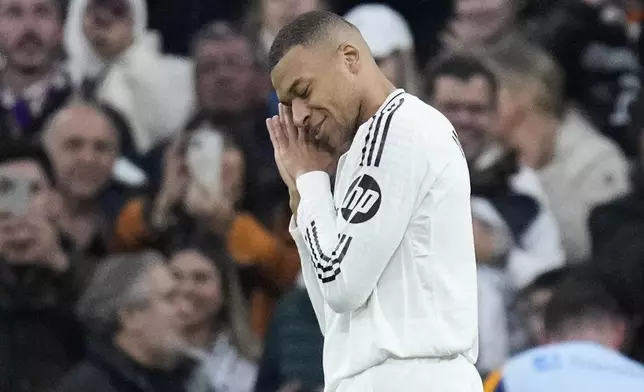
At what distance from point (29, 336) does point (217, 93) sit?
1.48 m

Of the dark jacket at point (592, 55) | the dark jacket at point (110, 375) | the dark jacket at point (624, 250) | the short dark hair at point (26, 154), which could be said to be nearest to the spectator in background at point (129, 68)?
the short dark hair at point (26, 154)

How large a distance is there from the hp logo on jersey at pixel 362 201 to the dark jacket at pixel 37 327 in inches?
117

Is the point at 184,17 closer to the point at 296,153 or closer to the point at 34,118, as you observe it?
the point at 34,118

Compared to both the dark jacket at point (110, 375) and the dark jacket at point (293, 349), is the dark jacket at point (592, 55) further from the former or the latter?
the dark jacket at point (110, 375)

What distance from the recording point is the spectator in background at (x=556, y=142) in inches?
220

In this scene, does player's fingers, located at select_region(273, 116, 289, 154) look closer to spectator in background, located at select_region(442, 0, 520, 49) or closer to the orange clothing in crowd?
the orange clothing in crowd

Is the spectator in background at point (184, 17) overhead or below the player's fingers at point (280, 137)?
below

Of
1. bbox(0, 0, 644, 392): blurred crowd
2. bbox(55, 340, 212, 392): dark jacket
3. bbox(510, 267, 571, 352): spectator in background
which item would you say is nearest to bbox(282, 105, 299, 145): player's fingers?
bbox(0, 0, 644, 392): blurred crowd

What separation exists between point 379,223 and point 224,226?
10.6ft

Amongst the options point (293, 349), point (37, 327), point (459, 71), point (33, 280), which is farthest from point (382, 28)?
point (37, 327)

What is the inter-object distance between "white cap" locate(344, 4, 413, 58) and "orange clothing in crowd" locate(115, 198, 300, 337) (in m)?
0.98

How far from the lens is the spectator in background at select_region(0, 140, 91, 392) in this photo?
16.7 ft

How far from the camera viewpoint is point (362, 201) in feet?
7.83

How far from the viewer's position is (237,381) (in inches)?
205
